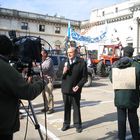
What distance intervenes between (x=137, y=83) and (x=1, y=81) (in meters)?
2.89

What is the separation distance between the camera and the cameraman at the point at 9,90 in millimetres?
2904

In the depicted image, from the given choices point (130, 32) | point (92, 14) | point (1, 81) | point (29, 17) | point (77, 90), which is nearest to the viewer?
point (1, 81)

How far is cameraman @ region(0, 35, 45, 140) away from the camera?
2.90 meters

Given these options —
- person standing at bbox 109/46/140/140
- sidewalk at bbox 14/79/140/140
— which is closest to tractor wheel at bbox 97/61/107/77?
sidewalk at bbox 14/79/140/140

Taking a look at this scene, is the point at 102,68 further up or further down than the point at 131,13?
further down

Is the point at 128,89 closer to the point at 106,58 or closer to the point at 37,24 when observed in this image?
the point at 106,58

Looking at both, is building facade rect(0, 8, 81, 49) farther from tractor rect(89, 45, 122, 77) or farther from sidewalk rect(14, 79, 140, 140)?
sidewalk rect(14, 79, 140, 140)

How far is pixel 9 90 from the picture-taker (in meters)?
2.95

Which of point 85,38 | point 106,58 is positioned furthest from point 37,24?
point 106,58

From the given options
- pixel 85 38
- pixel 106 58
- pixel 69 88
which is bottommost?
pixel 69 88

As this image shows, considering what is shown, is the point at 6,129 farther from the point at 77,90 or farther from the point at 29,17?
the point at 29,17

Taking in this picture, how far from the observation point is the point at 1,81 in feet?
9.58

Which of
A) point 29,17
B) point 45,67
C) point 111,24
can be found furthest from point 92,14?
point 45,67

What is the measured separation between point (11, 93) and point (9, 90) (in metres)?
0.05
